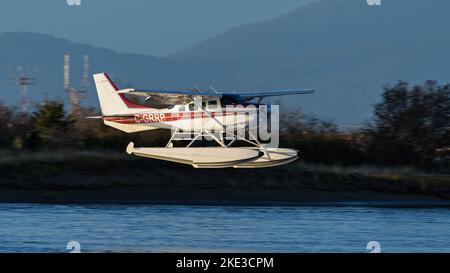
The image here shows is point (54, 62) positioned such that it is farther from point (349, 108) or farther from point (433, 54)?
point (433, 54)

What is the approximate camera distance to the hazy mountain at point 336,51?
12169cm

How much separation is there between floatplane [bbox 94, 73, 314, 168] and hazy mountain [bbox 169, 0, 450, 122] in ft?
272

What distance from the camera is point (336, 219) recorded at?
93.0 feet

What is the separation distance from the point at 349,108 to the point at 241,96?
278 ft

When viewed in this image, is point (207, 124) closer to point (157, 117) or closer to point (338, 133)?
point (157, 117)

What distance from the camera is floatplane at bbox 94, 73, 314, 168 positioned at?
24156mm

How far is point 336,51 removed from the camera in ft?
491

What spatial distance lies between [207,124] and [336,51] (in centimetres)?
12638

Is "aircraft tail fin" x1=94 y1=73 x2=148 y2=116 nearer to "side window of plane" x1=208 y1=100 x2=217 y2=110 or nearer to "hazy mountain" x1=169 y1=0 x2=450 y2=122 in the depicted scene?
"side window of plane" x1=208 y1=100 x2=217 y2=110

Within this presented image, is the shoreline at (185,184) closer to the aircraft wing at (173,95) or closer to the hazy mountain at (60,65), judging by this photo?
the aircraft wing at (173,95)

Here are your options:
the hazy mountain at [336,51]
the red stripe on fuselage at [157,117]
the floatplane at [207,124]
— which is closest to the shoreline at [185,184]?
the red stripe on fuselage at [157,117]

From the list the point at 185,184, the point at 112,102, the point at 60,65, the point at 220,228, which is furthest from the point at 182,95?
the point at 60,65
